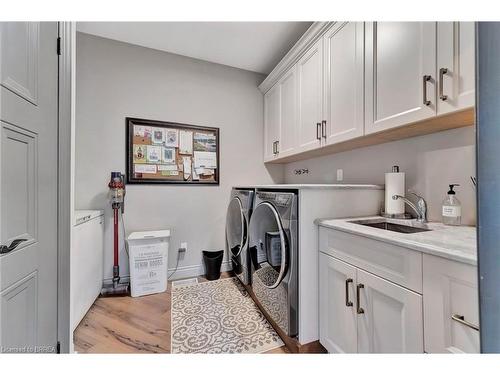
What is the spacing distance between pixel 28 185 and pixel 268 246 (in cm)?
131

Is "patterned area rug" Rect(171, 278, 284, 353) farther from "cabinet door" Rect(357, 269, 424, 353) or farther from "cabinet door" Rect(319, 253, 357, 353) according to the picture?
"cabinet door" Rect(357, 269, 424, 353)

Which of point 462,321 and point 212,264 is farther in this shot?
point 212,264

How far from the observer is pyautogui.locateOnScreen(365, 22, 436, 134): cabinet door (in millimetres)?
1010

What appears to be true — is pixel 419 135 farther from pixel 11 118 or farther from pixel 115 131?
pixel 115 131

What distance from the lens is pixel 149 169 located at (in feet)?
7.33

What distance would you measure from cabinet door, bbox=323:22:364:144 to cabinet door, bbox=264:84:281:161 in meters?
0.82

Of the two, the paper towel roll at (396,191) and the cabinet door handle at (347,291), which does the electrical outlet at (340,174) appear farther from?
the cabinet door handle at (347,291)

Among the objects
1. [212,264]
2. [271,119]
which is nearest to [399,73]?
[271,119]

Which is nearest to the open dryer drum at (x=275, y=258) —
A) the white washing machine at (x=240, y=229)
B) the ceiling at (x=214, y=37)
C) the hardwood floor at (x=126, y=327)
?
the white washing machine at (x=240, y=229)

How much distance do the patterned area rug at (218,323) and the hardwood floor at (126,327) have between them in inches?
3.1

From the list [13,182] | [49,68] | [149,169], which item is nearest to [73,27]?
[49,68]

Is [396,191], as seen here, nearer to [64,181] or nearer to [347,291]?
[347,291]

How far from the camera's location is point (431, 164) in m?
1.29

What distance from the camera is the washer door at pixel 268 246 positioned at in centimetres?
130
